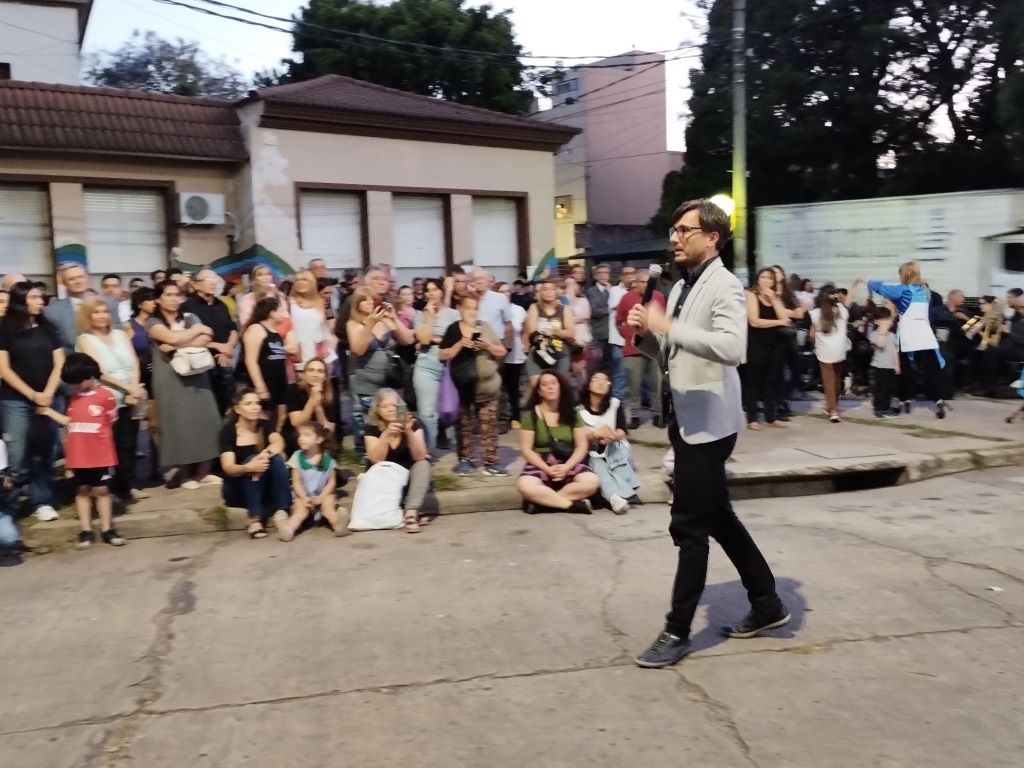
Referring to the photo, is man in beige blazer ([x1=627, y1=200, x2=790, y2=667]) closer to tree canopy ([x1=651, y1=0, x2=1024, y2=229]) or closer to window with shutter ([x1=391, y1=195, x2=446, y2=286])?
window with shutter ([x1=391, y1=195, x2=446, y2=286])

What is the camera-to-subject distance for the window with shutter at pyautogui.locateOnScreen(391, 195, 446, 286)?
55.3ft

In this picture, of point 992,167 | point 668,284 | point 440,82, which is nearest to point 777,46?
point 992,167

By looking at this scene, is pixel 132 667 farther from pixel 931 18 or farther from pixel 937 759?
pixel 931 18

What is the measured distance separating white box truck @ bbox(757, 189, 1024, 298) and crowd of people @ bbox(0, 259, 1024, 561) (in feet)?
25.2

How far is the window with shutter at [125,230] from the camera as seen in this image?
46.0ft

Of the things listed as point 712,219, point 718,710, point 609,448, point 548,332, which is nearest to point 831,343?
point 548,332

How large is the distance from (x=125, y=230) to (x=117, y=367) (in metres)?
8.19

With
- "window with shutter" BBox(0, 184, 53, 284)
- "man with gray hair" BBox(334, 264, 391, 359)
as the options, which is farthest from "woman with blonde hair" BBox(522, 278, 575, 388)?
"window with shutter" BBox(0, 184, 53, 284)

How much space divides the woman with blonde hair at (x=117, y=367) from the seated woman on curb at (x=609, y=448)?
355 centimetres

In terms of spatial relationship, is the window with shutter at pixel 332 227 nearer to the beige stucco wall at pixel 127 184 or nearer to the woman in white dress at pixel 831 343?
the beige stucco wall at pixel 127 184

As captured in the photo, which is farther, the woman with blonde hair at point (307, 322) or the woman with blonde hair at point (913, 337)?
the woman with blonde hair at point (913, 337)

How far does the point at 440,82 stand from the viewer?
27.9 metres

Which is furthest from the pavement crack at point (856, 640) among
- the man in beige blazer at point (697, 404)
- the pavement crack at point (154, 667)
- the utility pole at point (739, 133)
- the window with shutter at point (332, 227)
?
the utility pole at point (739, 133)

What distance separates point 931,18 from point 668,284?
1929cm
